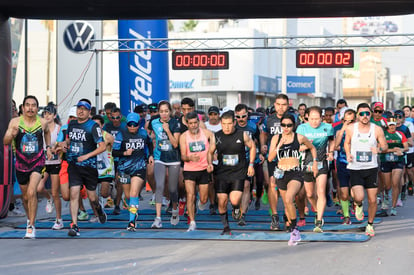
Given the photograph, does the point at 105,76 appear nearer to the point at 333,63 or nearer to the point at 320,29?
the point at 320,29

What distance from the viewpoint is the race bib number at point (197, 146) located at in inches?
429

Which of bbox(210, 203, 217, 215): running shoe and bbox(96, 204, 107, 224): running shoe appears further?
bbox(210, 203, 217, 215): running shoe

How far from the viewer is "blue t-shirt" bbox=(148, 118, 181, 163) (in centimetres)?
1156

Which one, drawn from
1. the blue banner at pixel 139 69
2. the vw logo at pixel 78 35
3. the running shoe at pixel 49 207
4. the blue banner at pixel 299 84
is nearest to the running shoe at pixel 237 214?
the running shoe at pixel 49 207

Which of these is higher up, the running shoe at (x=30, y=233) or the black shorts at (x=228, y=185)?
the black shorts at (x=228, y=185)

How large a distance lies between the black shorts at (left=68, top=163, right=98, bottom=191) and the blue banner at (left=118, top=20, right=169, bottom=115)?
9.79m

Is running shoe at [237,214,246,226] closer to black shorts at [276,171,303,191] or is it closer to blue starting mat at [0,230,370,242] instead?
blue starting mat at [0,230,370,242]

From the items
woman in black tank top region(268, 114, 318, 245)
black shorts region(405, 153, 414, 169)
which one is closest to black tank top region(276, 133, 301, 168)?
woman in black tank top region(268, 114, 318, 245)

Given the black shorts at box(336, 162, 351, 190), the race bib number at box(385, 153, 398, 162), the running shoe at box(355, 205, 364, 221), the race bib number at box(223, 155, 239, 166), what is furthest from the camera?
the race bib number at box(385, 153, 398, 162)

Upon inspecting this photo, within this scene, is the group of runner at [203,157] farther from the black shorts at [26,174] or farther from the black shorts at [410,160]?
the black shorts at [410,160]

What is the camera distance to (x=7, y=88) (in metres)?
12.1

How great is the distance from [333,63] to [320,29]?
65.4 m

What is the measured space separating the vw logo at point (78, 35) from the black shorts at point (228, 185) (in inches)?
746

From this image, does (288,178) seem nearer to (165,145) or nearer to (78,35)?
(165,145)
